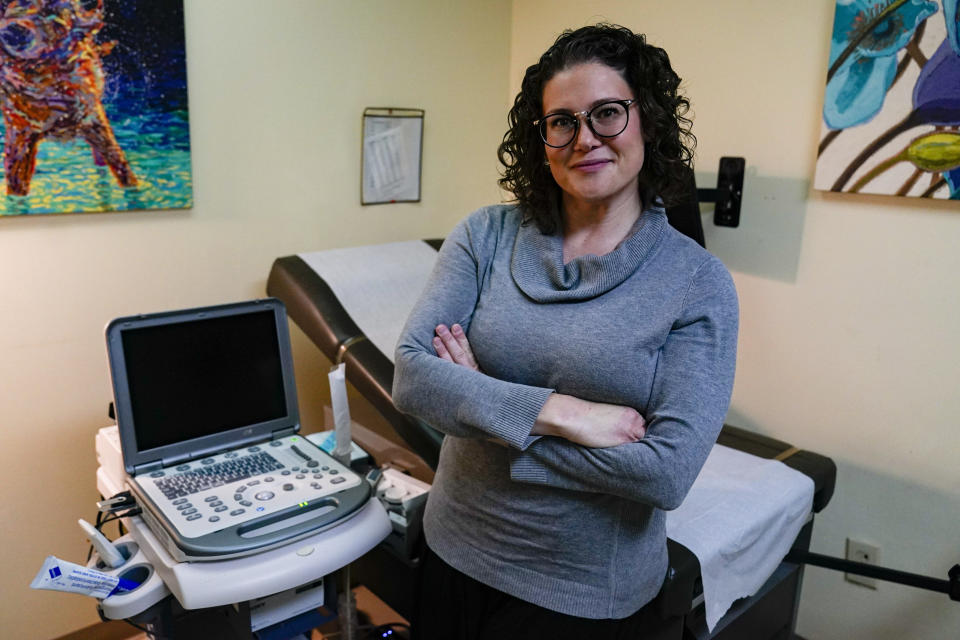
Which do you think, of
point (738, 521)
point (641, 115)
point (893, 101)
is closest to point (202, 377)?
point (641, 115)

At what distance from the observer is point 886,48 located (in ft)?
5.24

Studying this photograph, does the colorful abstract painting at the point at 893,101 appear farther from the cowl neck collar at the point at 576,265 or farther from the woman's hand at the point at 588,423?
the woman's hand at the point at 588,423

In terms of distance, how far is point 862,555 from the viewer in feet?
6.05

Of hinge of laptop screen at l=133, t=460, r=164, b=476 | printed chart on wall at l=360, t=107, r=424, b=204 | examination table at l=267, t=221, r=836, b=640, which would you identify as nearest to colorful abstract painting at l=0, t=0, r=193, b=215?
examination table at l=267, t=221, r=836, b=640

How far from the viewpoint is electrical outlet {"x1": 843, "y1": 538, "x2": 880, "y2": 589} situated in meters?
1.82

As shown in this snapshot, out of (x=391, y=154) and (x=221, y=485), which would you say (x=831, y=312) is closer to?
(x=391, y=154)

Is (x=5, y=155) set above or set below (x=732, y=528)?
above

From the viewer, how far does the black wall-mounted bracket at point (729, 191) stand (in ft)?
6.35

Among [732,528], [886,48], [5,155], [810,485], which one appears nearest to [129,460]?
[5,155]

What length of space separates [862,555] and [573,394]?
1259mm

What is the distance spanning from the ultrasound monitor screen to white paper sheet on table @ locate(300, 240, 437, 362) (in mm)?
380

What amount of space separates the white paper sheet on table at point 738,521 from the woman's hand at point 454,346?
21.6 inches

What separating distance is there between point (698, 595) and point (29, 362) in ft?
5.09

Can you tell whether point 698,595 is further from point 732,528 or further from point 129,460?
point 129,460
